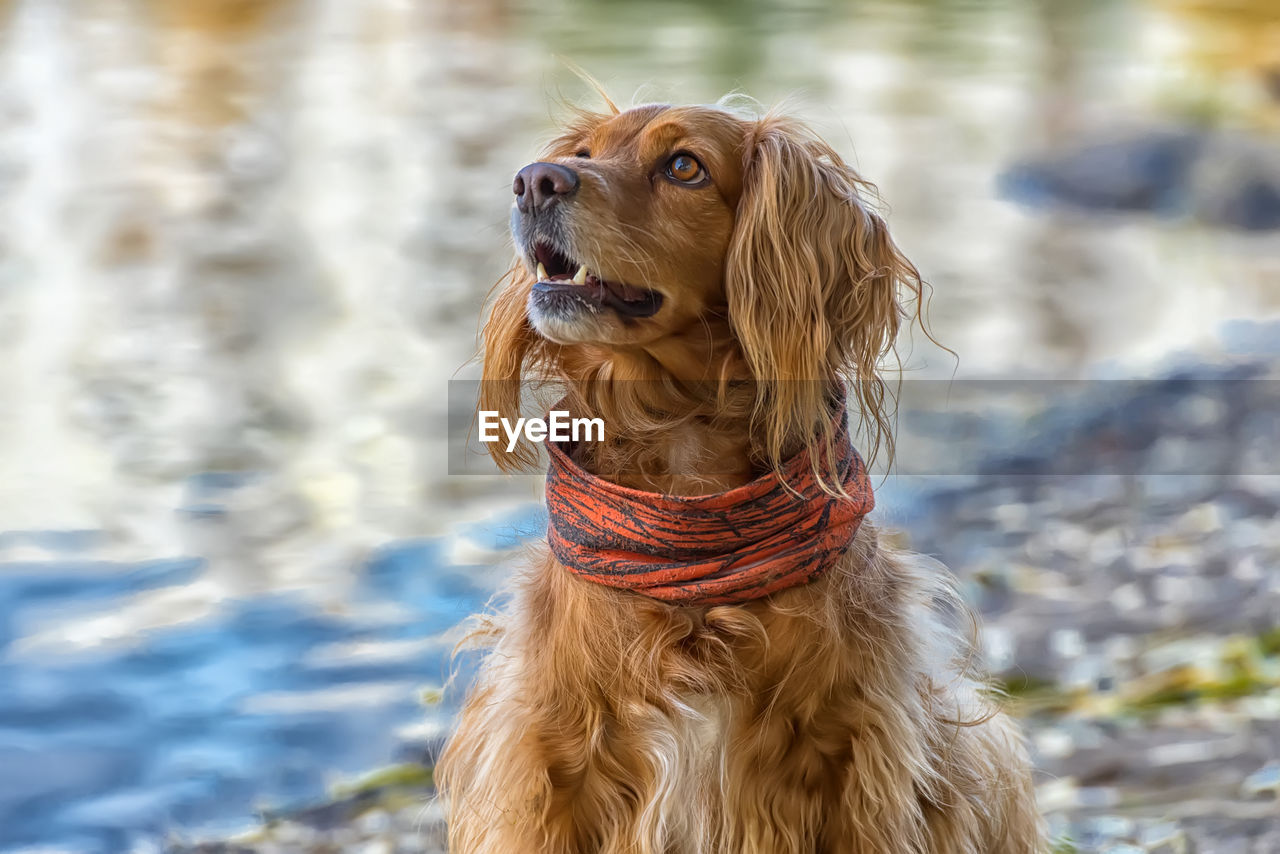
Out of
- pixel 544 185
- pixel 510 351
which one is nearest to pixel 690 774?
pixel 510 351

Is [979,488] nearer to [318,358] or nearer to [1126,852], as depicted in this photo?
[1126,852]

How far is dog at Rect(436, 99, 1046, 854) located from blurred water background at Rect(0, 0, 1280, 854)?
1.59 ft

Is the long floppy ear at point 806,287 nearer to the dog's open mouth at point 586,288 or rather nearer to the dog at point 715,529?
the dog at point 715,529

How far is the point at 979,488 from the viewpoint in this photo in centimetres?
420

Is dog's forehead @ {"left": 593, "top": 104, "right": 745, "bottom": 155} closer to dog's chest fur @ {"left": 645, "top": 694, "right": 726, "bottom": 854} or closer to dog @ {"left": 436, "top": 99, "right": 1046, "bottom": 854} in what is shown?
dog @ {"left": 436, "top": 99, "right": 1046, "bottom": 854}

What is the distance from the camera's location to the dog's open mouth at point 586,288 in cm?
190

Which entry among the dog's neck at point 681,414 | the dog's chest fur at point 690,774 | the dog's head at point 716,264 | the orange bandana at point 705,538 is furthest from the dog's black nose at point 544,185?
the dog's chest fur at point 690,774

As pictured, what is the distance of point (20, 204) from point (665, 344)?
2953 mm

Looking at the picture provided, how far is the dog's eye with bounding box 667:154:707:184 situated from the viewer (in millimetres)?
1967

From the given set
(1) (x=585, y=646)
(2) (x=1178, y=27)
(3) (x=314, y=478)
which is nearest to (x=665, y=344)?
(1) (x=585, y=646)

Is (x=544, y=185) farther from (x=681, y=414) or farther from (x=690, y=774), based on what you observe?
(x=690, y=774)

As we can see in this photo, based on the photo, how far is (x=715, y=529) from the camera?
1.95m

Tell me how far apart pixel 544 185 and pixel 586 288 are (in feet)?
0.52

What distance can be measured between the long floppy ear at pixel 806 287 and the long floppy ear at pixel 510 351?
0.34m
